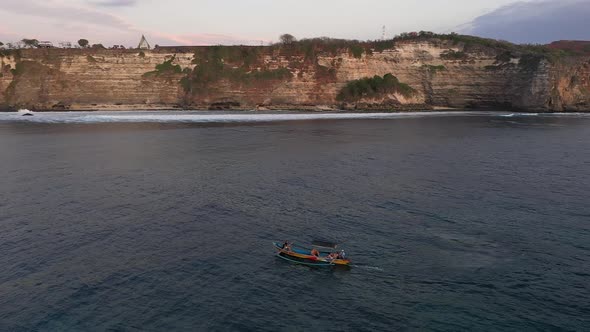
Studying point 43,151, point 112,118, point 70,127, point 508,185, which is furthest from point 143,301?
point 112,118

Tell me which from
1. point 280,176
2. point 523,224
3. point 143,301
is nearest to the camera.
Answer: point 143,301

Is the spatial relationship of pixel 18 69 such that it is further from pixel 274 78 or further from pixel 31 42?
pixel 274 78

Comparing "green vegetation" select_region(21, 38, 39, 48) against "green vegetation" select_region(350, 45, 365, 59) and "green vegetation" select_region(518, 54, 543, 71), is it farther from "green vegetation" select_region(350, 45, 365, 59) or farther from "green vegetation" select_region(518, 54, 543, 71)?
"green vegetation" select_region(518, 54, 543, 71)

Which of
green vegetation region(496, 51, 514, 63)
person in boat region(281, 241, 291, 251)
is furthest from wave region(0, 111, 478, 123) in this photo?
person in boat region(281, 241, 291, 251)

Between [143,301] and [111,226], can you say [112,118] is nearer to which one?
[111,226]

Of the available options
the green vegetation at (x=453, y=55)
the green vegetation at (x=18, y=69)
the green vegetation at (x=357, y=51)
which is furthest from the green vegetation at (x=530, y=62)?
the green vegetation at (x=18, y=69)

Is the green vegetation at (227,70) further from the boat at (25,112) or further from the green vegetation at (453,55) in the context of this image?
the green vegetation at (453,55)

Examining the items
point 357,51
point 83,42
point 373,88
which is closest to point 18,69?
point 83,42
